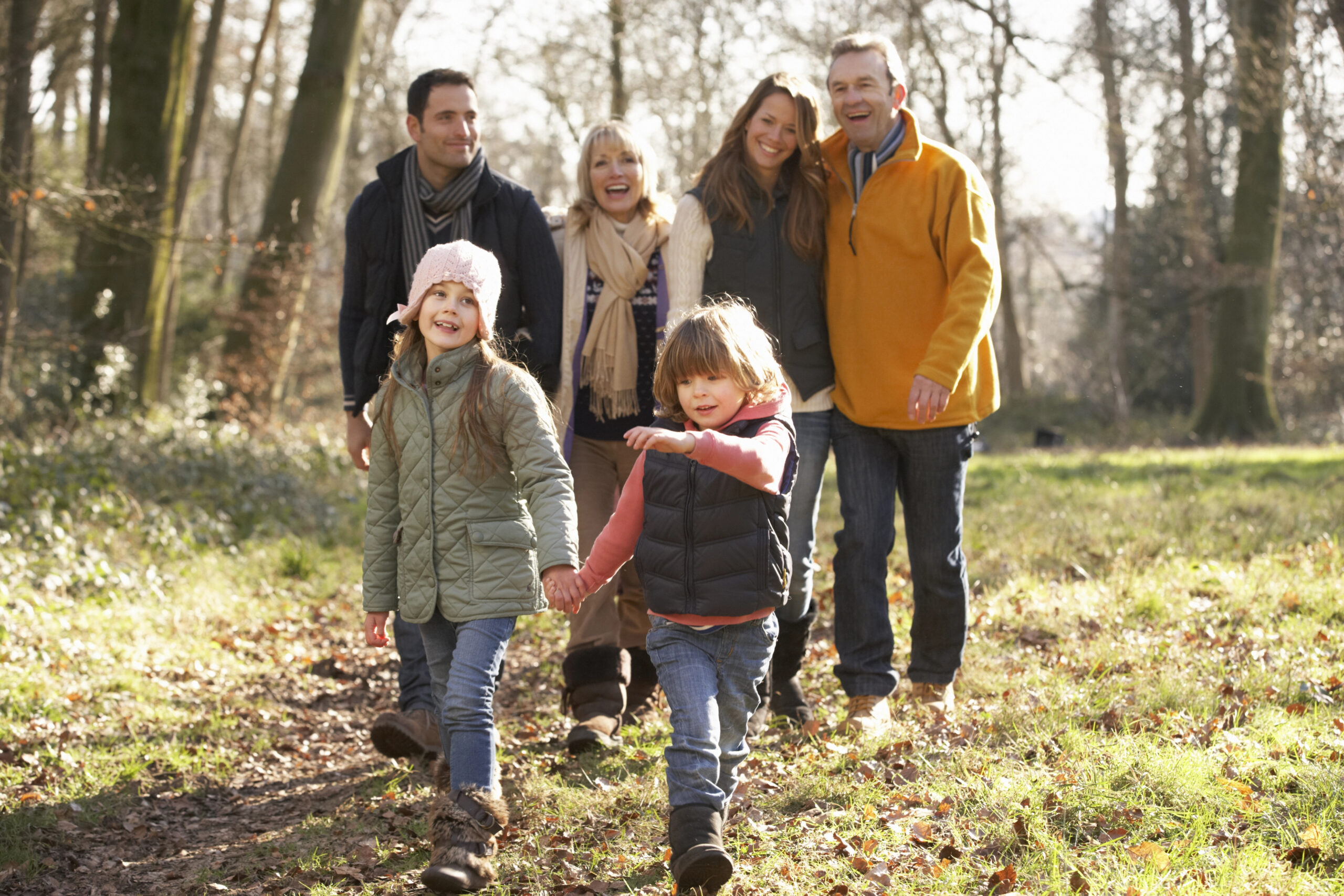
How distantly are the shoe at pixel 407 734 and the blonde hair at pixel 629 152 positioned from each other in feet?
7.13

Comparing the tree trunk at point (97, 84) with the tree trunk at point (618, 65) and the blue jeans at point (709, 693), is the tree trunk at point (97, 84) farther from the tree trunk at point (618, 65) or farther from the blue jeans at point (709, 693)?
the blue jeans at point (709, 693)

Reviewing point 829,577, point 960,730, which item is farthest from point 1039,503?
point 960,730

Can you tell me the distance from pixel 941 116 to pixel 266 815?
70.2ft

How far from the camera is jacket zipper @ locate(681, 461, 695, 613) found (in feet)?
10.5

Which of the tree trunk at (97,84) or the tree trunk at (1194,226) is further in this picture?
the tree trunk at (1194,226)

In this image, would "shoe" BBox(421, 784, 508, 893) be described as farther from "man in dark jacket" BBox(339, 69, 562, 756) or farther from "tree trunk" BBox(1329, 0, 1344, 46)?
"tree trunk" BBox(1329, 0, 1344, 46)

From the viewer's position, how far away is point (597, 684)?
179 inches

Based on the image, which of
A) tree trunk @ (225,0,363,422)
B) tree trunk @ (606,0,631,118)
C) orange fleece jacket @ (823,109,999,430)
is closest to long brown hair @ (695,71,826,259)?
orange fleece jacket @ (823,109,999,430)

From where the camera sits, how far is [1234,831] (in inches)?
121

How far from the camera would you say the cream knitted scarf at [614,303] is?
14.7 feet

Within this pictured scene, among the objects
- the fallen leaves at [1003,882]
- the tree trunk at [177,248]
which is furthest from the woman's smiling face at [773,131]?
the tree trunk at [177,248]

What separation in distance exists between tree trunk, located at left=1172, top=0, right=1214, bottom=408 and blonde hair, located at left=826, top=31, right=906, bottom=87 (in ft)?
46.6

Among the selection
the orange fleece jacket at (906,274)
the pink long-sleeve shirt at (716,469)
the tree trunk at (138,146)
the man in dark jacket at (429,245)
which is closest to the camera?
the pink long-sleeve shirt at (716,469)

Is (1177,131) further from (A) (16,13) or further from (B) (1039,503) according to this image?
(A) (16,13)
